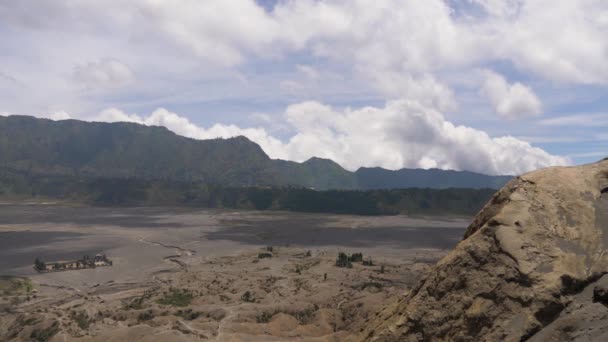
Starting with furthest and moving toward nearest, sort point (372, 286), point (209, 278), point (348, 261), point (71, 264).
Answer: point (71, 264) → point (348, 261) → point (209, 278) → point (372, 286)

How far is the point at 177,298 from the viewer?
52906mm

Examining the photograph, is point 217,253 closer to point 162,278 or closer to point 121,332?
point 162,278

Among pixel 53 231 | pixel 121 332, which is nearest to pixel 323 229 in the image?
pixel 53 231

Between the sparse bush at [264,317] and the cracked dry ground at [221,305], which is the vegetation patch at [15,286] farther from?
the sparse bush at [264,317]

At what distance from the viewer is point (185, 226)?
490 feet

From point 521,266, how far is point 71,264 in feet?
292

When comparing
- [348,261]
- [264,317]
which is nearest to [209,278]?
[348,261]

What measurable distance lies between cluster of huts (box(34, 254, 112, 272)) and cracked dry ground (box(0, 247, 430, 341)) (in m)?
15.6

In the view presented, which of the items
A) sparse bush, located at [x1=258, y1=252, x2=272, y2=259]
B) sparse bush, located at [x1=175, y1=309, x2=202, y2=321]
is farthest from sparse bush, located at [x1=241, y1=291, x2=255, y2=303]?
sparse bush, located at [x1=258, y1=252, x2=272, y2=259]

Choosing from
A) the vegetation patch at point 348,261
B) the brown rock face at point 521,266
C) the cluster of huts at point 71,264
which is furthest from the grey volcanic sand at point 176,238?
the brown rock face at point 521,266

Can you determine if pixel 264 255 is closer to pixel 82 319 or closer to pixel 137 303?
pixel 137 303

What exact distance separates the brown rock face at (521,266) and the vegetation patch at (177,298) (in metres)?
44.3

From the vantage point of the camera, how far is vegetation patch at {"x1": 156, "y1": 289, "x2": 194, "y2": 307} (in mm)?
50881

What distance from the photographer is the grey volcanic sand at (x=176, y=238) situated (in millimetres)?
84088
